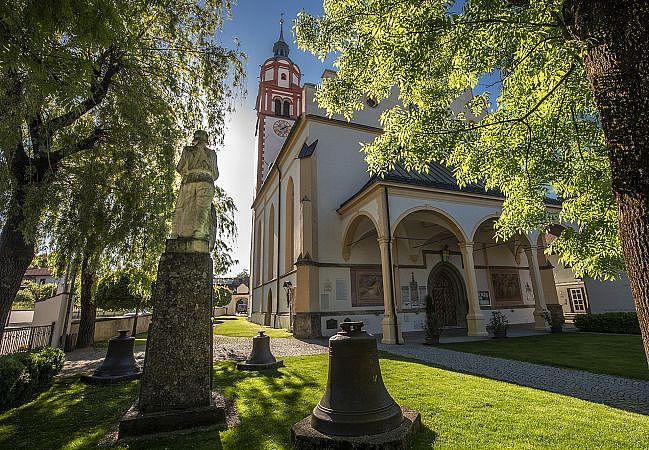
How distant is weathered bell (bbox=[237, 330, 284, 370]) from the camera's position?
24.0 feet

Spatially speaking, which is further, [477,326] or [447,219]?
[447,219]

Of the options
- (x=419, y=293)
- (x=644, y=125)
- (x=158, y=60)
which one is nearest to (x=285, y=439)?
(x=644, y=125)

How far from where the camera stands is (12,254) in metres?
5.53

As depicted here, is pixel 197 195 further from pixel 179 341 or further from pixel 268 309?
pixel 268 309

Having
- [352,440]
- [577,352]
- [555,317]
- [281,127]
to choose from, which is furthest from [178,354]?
[281,127]

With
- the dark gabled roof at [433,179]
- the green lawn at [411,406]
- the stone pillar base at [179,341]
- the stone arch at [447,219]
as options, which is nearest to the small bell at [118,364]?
the green lawn at [411,406]

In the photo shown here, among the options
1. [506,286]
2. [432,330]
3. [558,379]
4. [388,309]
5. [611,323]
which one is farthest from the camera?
[506,286]

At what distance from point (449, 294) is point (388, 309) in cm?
779

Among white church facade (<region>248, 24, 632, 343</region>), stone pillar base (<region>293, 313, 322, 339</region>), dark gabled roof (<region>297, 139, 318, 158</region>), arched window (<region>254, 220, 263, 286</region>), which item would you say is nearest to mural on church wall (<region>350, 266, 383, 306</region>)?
white church facade (<region>248, 24, 632, 343</region>)

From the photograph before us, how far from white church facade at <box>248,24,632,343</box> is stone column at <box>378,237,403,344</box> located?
4cm

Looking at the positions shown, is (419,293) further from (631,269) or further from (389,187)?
(631,269)

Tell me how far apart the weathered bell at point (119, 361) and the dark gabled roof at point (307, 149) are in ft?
37.8

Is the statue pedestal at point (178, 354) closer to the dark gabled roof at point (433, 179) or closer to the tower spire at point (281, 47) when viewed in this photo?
the dark gabled roof at point (433, 179)

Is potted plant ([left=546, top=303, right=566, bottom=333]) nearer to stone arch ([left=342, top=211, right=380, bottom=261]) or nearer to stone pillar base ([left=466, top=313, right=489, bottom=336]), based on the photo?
stone pillar base ([left=466, top=313, right=489, bottom=336])
